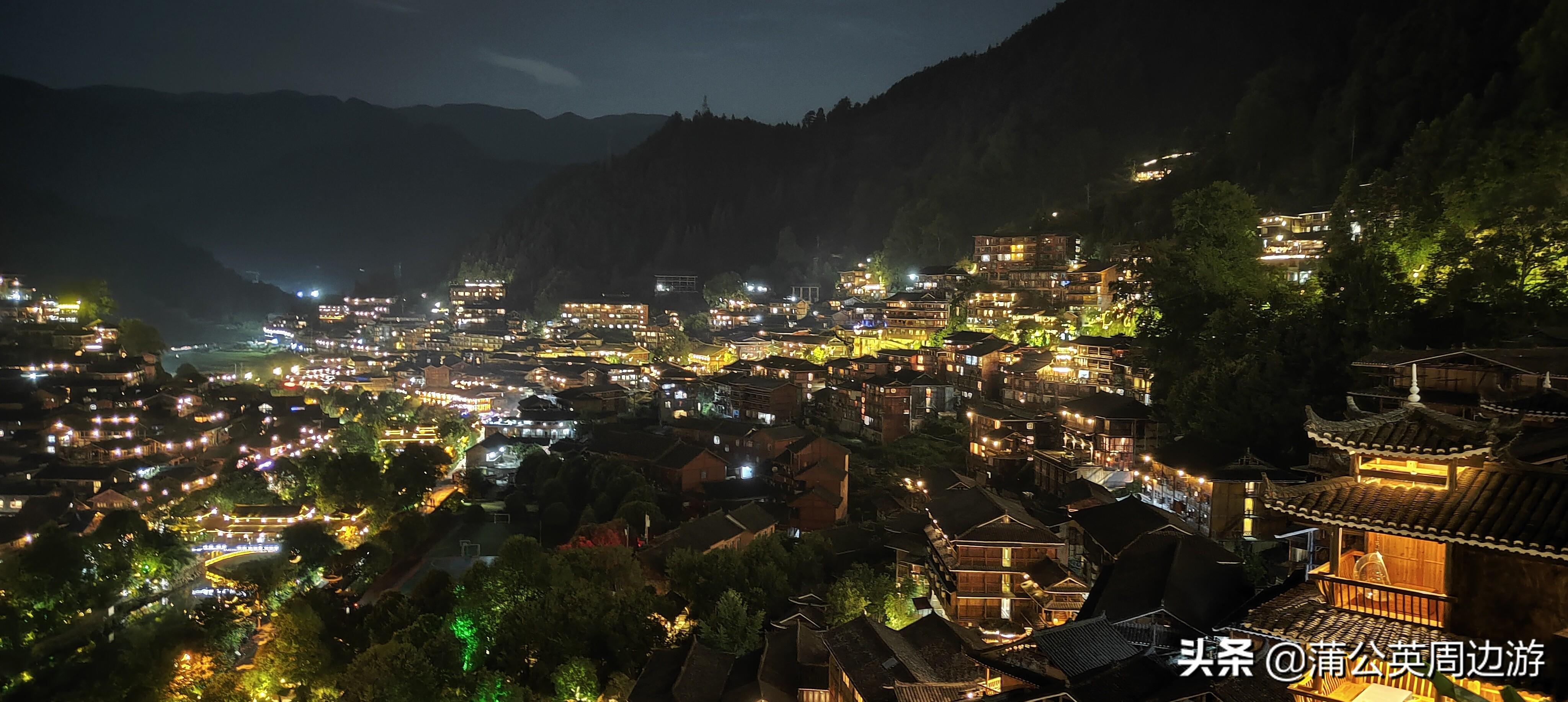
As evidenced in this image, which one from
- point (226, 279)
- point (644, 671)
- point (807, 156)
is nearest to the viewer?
Result: point (644, 671)

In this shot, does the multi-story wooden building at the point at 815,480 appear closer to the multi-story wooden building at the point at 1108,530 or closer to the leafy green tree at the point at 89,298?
the multi-story wooden building at the point at 1108,530

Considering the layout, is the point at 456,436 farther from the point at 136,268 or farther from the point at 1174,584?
the point at 136,268

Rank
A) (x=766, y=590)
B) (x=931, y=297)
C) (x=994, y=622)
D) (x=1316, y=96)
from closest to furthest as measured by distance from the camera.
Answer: (x=994, y=622), (x=766, y=590), (x=1316, y=96), (x=931, y=297)

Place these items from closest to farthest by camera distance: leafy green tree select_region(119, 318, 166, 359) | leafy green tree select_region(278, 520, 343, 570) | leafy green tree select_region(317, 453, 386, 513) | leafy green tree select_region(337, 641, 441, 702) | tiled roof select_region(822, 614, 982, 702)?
1. tiled roof select_region(822, 614, 982, 702)
2. leafy green tree select_region(337, 641, 441, 702)
3. leafy green tree select_region(278, 520, 343, 570)
4. leafy green tree select_region(317, 453, 386, 513)
5. leafy green tree select_region(119, 318, 166, 359)

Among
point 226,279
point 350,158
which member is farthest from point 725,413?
point 350,158

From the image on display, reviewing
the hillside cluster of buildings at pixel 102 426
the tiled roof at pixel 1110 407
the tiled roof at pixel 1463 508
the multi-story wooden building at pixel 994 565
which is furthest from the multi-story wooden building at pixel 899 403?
the tiled roof at pixel 1463 508

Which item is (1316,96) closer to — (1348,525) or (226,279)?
(1348,525)

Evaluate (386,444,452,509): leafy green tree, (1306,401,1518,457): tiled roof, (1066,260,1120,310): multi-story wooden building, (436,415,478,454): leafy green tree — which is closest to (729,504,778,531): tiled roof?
(386,444,452,509): leafy green tree

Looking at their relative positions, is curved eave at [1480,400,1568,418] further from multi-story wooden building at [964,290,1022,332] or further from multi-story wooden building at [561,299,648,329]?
multi-story wooden building at [561,299,648,329]
